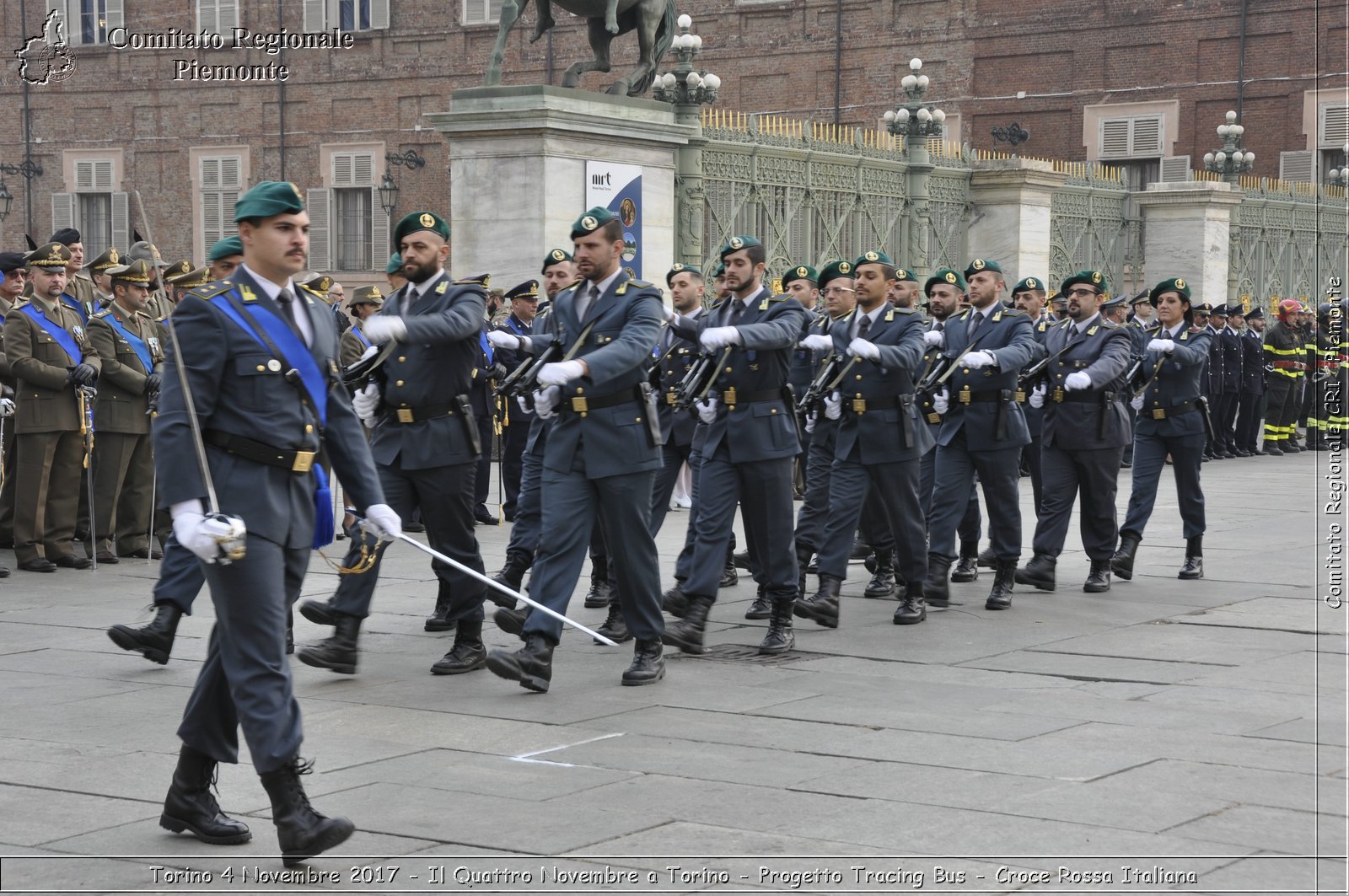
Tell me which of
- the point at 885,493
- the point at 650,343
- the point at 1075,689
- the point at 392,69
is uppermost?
the point at 392,69

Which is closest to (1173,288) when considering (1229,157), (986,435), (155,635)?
(986,435)

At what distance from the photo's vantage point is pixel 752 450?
8.91m

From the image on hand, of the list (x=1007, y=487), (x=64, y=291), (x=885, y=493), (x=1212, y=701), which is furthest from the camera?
(x=64, y=291)

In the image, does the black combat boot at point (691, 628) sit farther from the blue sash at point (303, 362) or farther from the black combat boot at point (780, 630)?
the blue sash at point (303, 362)

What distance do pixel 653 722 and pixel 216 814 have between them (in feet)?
6.83

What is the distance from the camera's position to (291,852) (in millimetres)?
5152

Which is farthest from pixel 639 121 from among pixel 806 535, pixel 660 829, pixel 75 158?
pixel 75 158

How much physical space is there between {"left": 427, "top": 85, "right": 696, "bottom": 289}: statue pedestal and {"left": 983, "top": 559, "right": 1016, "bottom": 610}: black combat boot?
21.1 ft

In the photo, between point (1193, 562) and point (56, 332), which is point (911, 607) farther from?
point (56, 332)

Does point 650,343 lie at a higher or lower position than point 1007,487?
higher

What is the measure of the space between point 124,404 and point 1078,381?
6.29 meters

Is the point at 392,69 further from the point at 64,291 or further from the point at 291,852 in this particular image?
the point at 291,852

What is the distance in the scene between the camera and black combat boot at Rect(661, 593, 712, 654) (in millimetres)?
8633

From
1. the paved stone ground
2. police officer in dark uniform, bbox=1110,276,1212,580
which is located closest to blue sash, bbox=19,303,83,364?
the paved stone ground
